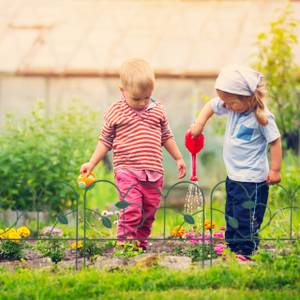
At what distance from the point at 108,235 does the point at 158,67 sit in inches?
208

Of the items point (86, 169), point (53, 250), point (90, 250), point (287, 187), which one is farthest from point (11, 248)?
point (287, 187)

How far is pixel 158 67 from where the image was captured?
12.5 meters

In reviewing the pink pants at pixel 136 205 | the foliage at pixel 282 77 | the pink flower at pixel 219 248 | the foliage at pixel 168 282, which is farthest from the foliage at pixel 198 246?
the foliage at pixel 282 77

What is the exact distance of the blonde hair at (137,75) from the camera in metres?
6.34

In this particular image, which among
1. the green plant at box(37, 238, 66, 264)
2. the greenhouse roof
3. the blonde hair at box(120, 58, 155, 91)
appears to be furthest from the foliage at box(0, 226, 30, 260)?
the greenhouse roof

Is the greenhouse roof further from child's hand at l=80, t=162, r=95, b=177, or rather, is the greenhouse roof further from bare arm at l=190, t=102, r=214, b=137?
child's hand at l=80, t=162, r=95, b=177

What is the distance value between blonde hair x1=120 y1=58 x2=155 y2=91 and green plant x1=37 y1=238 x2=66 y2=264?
1.14m

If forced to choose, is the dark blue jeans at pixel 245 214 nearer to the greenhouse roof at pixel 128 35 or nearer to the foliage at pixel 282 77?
the foliage at pixel 282 77

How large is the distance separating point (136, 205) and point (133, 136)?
0.47m

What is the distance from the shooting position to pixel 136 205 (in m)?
6.44

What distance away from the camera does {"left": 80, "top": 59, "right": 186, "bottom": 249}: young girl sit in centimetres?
642

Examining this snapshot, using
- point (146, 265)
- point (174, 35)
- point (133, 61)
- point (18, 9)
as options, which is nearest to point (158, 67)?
point (174, 35)

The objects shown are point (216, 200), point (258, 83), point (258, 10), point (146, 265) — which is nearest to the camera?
point (146, 265)

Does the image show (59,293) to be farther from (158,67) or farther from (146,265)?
(158,67)
